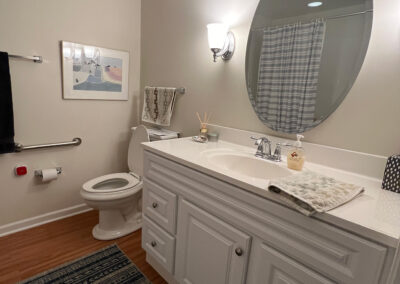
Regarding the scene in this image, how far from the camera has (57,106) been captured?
6.23ft

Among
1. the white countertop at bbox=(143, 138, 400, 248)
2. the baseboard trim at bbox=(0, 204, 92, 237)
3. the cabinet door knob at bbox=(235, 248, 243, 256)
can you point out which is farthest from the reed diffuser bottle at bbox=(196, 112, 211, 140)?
the baseboard trim at bbox=(0, 204, 92, 237)

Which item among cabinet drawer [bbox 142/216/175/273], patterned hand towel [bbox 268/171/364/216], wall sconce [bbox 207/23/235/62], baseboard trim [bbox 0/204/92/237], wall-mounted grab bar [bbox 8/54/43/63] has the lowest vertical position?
baseboard trim [bbox 0/204/92/237]

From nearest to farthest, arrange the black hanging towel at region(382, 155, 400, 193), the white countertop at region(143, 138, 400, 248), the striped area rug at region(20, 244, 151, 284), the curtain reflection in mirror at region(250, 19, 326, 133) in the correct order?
Answer: the white countertop at region(143, 138, 400, 248), the black hanging towel at region(382, 155, 400, 193), the curtain reflection in mirror at region(250, 19, 326, 133), the striped area rug at region(20, 244, 151, 284)

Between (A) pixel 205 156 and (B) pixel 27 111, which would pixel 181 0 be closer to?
(A) pixel 205 156

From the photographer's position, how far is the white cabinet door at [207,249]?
975 millimetres

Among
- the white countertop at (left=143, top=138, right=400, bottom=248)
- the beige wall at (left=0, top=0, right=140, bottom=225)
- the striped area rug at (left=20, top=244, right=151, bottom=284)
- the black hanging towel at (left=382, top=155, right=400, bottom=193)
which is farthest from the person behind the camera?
the beige wall at (left=0, top=0, right=140, bottom=225)

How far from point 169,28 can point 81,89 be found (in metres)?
0.91

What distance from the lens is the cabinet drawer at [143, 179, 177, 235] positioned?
129 centimetres

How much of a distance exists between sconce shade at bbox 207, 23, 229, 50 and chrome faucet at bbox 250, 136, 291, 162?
2.10ft

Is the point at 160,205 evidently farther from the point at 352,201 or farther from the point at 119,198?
the point at 352,201

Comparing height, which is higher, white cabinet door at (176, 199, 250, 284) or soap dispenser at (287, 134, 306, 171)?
soap dispenser at (287, 134, 306, 171)

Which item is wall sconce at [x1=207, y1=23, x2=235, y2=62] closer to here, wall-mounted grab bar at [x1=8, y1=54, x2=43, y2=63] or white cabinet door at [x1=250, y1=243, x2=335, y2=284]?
white cabinet door at [x1=250, y1=243, x2=335, y2=284]

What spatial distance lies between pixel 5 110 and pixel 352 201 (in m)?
2.08

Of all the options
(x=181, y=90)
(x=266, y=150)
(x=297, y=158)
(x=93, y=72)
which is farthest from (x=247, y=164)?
(x=93, y=72)
